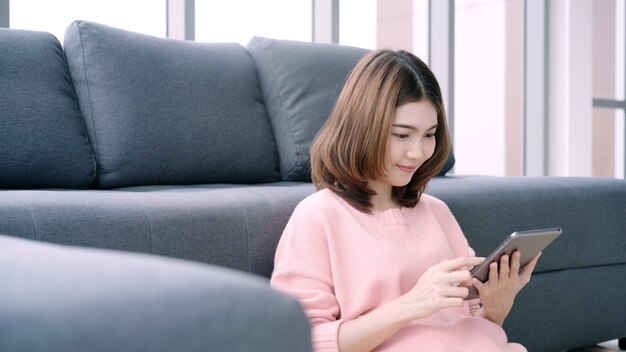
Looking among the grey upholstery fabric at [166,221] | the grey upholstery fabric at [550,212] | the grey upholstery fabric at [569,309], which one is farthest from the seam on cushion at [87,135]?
the grey upholstery fabric at [569,309]

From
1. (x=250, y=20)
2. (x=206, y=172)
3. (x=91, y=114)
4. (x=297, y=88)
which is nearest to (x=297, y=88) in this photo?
(x=297, y=88)

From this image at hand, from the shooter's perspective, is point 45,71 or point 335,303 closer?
point 335,303

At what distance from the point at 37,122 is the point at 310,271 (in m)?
0.88

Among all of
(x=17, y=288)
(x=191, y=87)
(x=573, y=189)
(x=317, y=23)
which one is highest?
(x=317, y=23)

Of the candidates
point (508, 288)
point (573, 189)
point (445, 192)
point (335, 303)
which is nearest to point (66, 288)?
point (335, 303)

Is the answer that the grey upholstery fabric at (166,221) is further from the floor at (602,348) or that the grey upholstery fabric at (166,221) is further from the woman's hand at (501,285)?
the floor at (602,348)

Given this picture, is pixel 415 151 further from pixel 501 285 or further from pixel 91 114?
pixel 91 114

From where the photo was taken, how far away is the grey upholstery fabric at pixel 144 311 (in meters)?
0.26

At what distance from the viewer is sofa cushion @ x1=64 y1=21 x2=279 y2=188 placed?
196 centimetres

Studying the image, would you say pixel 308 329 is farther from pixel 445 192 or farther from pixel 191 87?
pixel 191 87

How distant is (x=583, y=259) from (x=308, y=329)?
82.7 inches

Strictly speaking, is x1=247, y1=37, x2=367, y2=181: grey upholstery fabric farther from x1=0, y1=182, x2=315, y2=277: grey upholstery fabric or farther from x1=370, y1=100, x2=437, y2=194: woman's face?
x1=370, y1=100, x2=437, y2=194: woman's face

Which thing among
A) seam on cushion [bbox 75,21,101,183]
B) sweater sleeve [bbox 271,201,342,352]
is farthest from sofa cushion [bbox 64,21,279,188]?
sweater sleeve [bbox 271,201,342,352]

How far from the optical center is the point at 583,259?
223cm
